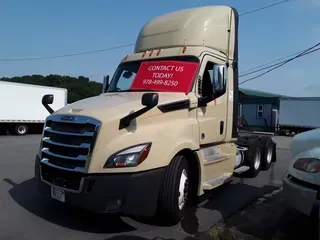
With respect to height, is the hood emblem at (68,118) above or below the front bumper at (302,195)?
above

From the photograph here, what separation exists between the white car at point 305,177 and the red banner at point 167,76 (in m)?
1.98

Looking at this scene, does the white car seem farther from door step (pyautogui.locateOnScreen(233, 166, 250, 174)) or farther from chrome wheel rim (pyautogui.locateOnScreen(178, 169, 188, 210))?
door step (pyautogui.locateOnScreen(233, 166, 250, 174))

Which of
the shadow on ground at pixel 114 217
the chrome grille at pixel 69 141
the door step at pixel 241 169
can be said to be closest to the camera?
the chrome grille at pixel 69 141

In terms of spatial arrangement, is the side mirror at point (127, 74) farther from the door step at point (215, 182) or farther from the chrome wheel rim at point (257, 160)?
the chrome wheel rim at point (257, 160)

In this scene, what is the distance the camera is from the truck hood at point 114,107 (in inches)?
165

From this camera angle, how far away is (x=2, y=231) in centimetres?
420

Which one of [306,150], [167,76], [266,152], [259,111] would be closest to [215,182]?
[306,150]

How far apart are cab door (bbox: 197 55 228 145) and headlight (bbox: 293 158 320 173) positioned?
1680 mm

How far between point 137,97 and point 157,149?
44.5 inches

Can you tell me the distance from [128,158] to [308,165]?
2208 millimetres

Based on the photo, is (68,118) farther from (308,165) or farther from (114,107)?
(308,165)

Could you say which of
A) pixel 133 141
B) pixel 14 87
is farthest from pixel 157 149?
pixel 14 87

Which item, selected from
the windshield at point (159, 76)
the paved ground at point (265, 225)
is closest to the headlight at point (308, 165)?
the paved ground at point (265, 225)

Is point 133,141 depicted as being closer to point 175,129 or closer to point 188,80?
point 175,129
